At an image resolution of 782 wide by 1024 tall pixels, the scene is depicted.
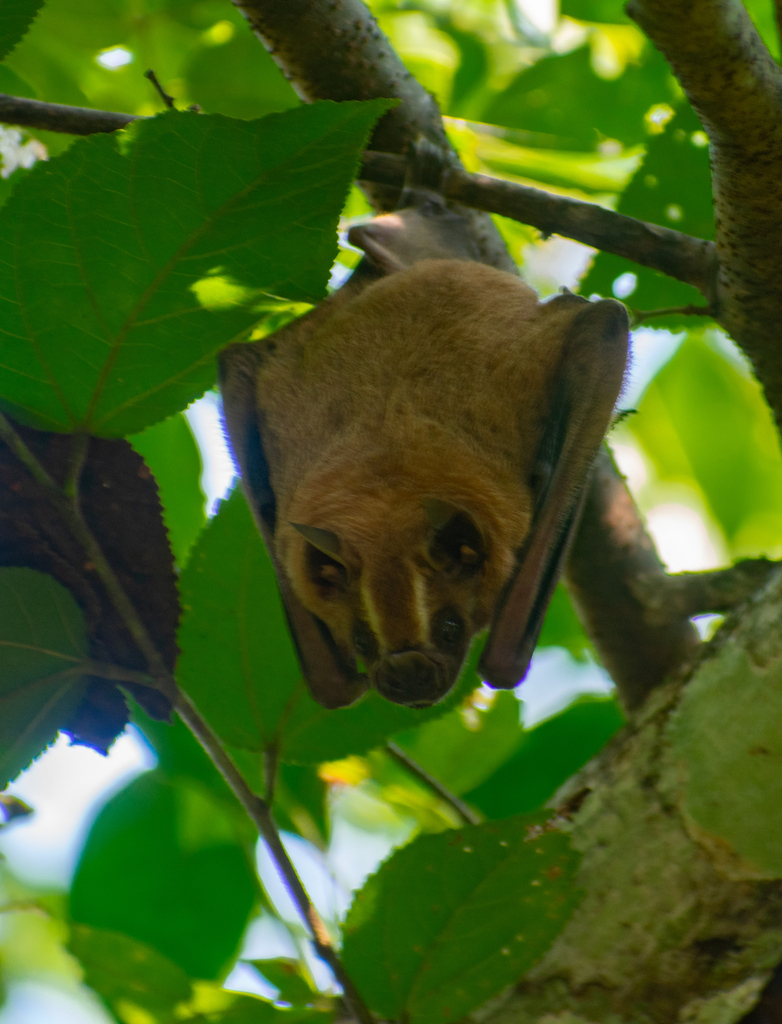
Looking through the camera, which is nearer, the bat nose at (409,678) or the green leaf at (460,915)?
the green leaf at (460,915)

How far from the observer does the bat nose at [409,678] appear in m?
3.61

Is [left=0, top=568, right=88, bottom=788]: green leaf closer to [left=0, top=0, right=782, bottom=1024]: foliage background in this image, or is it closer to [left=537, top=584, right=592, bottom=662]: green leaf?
[left=0, top=0, right=782, bottom=1024]: foliage background

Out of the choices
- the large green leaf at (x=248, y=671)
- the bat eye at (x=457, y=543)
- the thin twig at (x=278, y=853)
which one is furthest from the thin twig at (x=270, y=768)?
the bat eye at (x=457, y=543)

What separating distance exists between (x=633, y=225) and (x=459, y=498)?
1.33 m

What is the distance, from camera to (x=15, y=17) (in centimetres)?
318

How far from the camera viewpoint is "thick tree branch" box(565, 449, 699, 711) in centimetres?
530

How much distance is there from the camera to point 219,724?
3852mm

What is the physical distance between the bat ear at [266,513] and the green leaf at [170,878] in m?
1.79

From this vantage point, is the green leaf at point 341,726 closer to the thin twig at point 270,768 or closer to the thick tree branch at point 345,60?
the thin twig at point 270,768

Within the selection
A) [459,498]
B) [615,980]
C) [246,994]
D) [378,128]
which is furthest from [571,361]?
[246,994]

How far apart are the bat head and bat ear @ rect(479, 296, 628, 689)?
0.17 m

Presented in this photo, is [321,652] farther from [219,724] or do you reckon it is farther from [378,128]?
[378,128]

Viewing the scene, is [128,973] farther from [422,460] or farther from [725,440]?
[725,440]

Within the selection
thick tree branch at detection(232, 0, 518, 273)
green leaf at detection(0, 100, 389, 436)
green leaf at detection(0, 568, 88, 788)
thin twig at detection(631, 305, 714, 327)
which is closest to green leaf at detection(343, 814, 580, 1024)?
green leaf at detection(0, 568, 88, 788)
